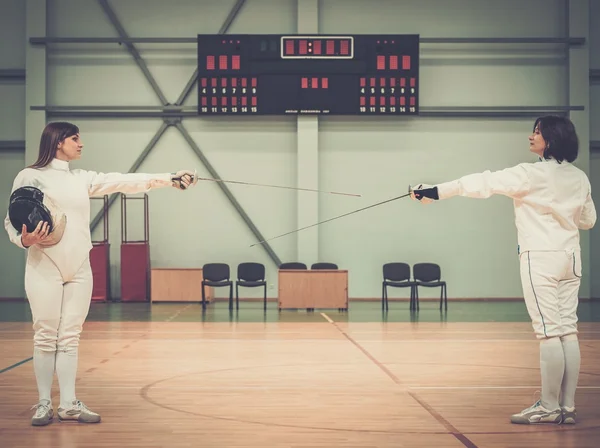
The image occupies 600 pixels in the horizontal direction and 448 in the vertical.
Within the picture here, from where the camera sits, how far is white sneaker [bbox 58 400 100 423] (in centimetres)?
482

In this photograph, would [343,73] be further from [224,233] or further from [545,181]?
[545,181]

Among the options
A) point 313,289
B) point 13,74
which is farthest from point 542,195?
point 13,74

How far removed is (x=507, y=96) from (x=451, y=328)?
271 inches

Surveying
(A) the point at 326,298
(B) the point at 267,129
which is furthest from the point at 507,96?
(A) the point at 326,298

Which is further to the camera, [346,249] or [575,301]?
[346,249]

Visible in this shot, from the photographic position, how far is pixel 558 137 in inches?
195

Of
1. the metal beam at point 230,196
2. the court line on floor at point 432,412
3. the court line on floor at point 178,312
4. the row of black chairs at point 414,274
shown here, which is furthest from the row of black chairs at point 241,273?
the court line on floor at point 432,412

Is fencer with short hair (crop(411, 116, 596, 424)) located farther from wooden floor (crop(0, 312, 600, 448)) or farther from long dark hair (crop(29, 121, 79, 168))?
long dark hair (crop(29, 121, 79, 168))

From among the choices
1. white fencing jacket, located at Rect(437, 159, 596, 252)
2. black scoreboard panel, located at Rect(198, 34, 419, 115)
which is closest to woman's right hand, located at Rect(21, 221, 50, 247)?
white fencing jacket, located at Rect(437, 159, 596, 252)

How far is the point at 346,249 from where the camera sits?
52.1ft

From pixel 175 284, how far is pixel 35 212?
1031cm

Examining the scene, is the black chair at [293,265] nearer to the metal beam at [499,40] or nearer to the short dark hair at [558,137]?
the metal beam at [499,40]

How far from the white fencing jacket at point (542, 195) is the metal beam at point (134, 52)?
466 inches

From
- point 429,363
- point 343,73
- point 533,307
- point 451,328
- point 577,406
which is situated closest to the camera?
point 533,307
